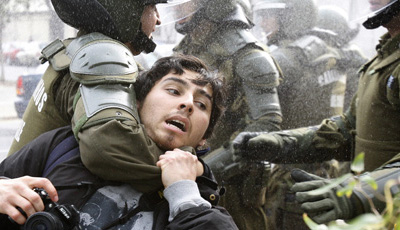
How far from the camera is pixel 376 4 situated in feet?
10.8

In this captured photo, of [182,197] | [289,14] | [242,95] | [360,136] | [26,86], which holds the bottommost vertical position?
[26,86]

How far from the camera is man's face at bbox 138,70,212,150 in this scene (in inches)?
89.1

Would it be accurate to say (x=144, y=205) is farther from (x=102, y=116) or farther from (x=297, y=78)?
(x=297, y=78)

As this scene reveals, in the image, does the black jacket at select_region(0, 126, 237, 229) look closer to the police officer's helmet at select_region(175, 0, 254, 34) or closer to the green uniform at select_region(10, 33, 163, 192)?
the green uniform at select_region(10, 33, 163, 192)

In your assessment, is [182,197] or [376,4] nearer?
[182,197]

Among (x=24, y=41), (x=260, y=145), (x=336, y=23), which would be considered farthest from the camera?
(x=24, y=41)

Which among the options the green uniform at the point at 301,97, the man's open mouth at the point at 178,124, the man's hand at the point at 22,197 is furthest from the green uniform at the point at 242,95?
the man's hand at the point at 22,197

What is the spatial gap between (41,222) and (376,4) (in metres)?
2.24

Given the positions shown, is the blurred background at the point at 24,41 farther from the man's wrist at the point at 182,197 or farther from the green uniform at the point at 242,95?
the man's wrist at the point at 182,197

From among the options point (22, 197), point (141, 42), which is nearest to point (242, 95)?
point (141, 42)

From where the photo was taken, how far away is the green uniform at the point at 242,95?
14.8 feet

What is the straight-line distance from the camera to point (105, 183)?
209cm

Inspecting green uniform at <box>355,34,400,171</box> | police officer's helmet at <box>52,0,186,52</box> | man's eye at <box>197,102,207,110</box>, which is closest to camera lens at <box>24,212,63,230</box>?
man's eye at <box>197,102,207,110</box>

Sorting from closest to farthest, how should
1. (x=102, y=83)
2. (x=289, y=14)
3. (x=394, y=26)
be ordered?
1. (x=102, y=83)
2. (x=394, y=26)
3. (x=289, y=14)
